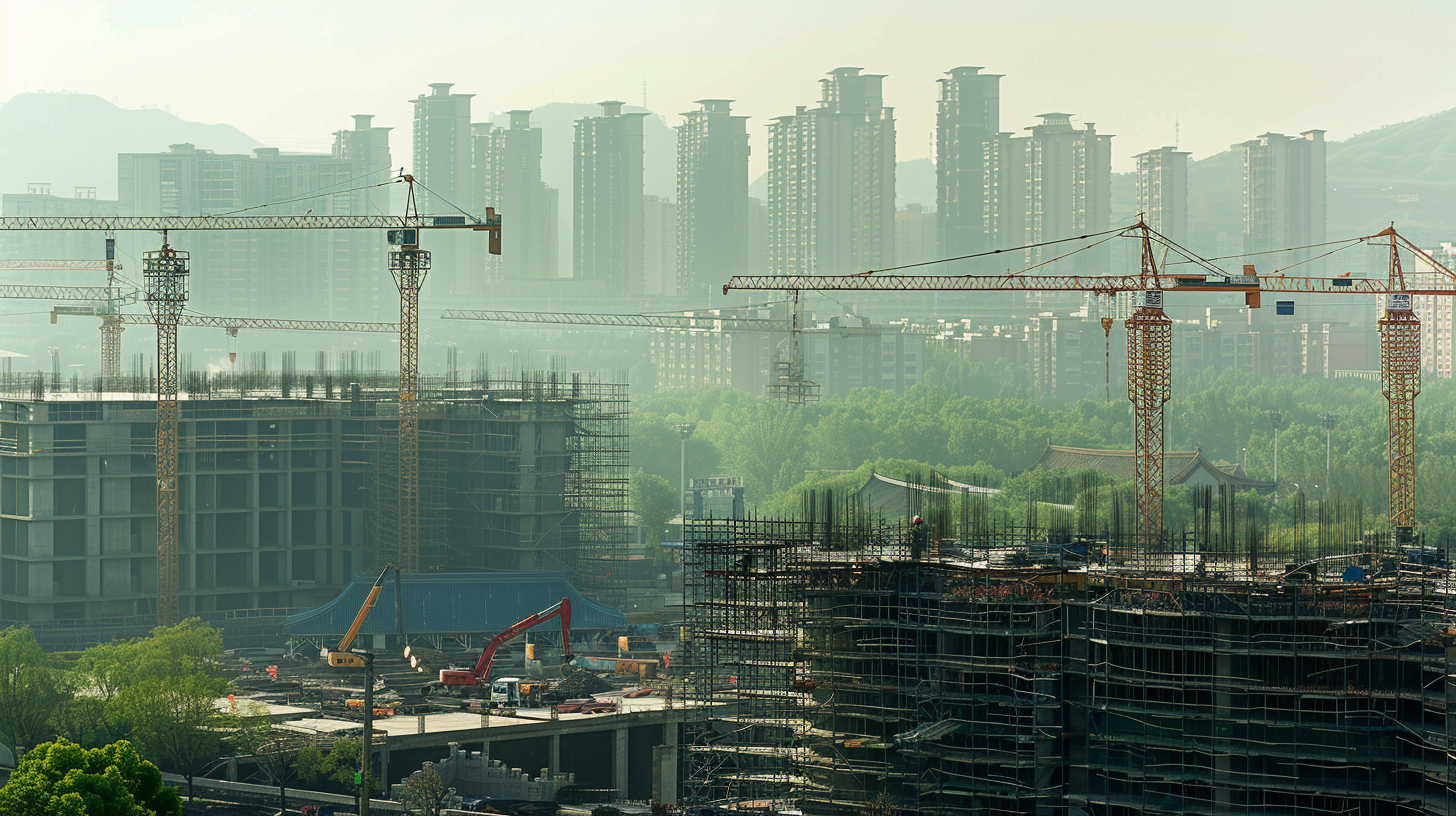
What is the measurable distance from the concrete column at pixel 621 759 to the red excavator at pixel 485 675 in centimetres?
492

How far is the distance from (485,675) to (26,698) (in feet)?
50.9

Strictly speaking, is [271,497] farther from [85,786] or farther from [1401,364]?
[1401,364]

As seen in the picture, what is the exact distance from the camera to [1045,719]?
3853 cm

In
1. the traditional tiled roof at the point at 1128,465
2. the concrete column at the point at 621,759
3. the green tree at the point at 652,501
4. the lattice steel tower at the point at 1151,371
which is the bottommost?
the concrete column at the point at 621,759

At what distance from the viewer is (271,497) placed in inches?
3127

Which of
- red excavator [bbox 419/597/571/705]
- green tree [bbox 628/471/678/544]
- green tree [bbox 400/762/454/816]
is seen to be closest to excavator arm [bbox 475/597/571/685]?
red excavator [bbox 419/597/571/705]

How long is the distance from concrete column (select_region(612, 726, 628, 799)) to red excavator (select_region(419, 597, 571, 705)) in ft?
16.2

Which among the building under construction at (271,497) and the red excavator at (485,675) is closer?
the red excavator at (485,675)

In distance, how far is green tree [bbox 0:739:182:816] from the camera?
3344 centimetres

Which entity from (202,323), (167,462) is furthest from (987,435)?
(167,462)

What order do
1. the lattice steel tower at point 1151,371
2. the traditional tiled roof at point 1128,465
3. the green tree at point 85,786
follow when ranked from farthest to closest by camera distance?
1. the traditional tiled roof at point 1128,465
2. the lattice steel tower at point 1151,371
3. the green tree at point 85,786

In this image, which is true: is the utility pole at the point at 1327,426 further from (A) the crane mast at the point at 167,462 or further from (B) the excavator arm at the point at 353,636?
(A) the crane mast at the point at 167,462

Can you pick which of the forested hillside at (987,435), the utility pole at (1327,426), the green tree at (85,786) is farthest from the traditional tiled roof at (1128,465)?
the green tree at (85,786)

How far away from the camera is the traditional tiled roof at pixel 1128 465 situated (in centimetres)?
9388
